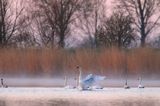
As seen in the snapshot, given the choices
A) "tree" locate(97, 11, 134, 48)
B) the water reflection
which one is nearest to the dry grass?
the water reflection

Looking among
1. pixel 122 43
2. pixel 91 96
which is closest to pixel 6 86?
pixel 91 96

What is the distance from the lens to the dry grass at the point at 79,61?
24.3m

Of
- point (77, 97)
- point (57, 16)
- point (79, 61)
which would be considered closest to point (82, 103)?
point (77, 97)

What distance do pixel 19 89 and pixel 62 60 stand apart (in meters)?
5.26

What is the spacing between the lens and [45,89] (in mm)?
19766

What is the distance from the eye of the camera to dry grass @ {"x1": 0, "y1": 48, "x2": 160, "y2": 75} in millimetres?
24297

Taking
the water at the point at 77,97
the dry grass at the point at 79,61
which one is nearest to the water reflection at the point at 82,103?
the water at the point at 77,97

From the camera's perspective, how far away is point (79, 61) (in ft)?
80.5

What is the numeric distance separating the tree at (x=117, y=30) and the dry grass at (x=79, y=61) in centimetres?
1716

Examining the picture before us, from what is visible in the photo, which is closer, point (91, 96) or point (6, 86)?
point (91, 96)

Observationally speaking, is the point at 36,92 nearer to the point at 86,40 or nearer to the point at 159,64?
the point at 159,64

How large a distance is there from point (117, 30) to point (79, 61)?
1932 centimetres

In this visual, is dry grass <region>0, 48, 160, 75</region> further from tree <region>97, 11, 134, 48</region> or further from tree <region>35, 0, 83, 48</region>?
tree <region>97, 11, 134, 48</region>

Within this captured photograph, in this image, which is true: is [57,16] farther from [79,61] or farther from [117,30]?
[79,61]
